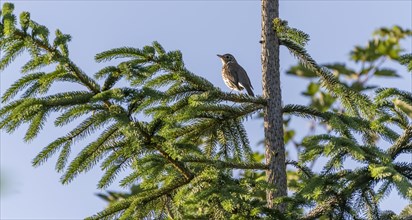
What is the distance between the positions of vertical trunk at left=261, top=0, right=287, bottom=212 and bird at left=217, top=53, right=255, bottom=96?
2099 mm

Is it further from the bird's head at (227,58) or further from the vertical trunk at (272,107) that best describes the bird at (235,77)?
the vertical trunk at (272,107)

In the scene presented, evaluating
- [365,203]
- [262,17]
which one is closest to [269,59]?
[262,17]

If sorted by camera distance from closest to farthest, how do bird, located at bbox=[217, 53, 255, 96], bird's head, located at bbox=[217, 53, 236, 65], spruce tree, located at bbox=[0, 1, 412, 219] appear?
spruce tree, located at bbox=[0, 1, 412, 219] < bird, located at bbox=[217, 53, 255, 96] < bird's head, located at bbox=[217, 53, 236, 65]

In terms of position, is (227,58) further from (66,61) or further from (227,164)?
(66,61)

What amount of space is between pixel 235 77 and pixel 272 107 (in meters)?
2.70

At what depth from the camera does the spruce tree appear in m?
4.57

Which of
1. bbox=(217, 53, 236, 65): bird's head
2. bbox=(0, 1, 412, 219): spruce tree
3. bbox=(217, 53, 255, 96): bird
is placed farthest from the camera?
bbox=(217, 53, 236, 65): bird's head

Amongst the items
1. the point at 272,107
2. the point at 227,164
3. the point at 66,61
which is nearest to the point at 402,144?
the point at 272,107

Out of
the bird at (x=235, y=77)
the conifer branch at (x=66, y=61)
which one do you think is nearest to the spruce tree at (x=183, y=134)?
the conifer branch at (x=66, y=61)

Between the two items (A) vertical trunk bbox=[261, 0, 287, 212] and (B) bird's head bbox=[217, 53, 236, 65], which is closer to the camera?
(A) vertical trunk bbox=[261, 0, 287, 212]

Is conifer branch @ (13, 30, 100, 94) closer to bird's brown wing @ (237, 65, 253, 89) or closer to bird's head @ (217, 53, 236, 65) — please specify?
bird's brown wing @ (237, 65, 253, 89)

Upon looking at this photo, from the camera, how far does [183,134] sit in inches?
225

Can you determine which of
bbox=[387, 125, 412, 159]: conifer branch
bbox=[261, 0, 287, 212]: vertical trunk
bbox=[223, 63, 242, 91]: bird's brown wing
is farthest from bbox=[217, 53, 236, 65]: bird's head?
bbox=[387, 125, 412, 159]: conifer branch

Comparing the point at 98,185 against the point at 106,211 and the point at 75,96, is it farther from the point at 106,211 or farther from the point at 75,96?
the point at 75,96
